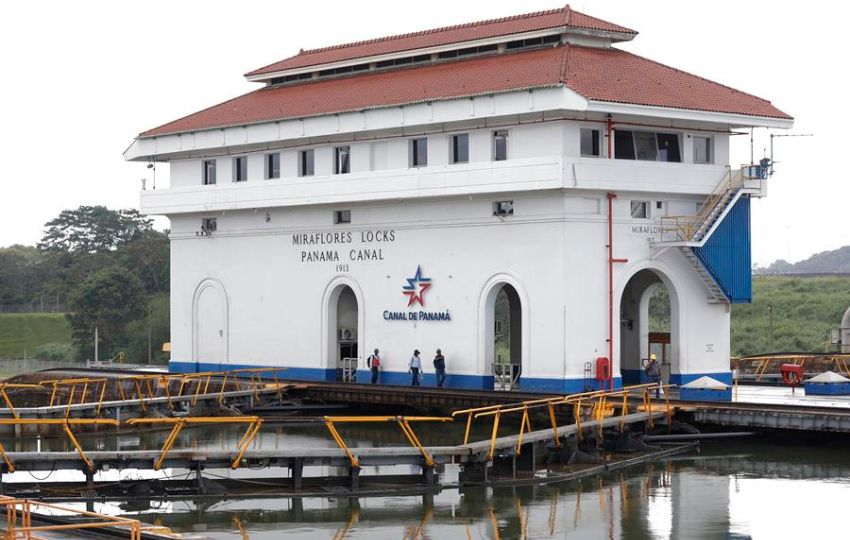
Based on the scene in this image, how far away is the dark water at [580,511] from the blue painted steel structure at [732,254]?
411 inches

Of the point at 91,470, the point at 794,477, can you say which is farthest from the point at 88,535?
the point at 794,477

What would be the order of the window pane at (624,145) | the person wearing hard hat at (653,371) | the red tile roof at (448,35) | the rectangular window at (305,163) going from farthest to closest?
the rectangular window at (305,163) → the red tile roof at (448,35) → the window pane at (624,145) → the person wearing hard hat at (653,371)

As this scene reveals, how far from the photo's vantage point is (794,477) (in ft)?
100.0

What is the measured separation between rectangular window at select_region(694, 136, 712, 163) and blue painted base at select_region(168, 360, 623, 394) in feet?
22.3

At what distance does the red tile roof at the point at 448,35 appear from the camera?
142 ft

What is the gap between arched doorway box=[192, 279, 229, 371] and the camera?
49.5 meters

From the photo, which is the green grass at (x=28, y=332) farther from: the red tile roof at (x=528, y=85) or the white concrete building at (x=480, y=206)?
the red tile roof at (x=528, y=85)

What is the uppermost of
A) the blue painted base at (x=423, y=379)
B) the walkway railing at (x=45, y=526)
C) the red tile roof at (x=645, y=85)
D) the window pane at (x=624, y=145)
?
the red tile roof at (x=645, y=85)

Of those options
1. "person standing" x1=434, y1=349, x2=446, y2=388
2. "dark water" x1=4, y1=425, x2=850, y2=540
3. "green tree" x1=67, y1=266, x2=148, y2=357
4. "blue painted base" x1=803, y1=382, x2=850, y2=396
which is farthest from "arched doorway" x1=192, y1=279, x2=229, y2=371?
"green tree" x1=67, y1=266, x2=148, y2=357

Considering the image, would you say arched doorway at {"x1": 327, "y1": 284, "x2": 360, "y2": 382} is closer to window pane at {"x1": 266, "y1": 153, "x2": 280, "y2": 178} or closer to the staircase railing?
window pane at {"x1": 266, "y1": 153, "x2": 280, "y2": 178}

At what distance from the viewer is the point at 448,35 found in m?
46.4

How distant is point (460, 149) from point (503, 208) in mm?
2342

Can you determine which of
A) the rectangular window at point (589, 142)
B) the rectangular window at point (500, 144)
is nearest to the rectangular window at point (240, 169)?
the rectangular window at point (500, 144)

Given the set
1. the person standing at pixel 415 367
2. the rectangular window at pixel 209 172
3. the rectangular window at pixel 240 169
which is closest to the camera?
the person standing at pixel 415 367
